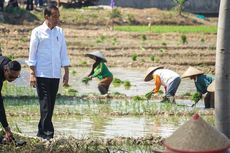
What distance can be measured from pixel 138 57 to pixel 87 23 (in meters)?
15.2

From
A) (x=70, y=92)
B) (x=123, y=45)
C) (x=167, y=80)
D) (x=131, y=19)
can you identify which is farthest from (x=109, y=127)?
(x=131, y=19)

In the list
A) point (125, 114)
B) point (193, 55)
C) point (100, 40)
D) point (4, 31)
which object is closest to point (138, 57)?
point (193, 55)

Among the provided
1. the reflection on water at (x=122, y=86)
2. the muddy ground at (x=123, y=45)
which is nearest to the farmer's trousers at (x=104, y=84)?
the reflection on water at (x=122, y=86)

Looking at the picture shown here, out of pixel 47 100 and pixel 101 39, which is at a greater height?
pixel 47 100

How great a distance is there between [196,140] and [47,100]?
14.3ft

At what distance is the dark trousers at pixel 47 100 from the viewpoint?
9.23 m

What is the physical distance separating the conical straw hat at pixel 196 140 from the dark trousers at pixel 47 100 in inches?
169

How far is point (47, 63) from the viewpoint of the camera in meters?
9.36

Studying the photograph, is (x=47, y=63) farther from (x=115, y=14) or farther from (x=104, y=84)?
(x=115, y=14)

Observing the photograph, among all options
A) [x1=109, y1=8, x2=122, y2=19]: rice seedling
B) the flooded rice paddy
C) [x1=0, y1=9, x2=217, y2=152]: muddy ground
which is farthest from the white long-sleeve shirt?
[x1=109, y1=8, x2=122, y2=19]: rice seedling

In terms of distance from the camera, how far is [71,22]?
38688 millimetres

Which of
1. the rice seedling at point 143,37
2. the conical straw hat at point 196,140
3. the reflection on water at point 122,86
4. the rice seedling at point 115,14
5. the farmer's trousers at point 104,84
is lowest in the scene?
the rice seedling at point 115,14

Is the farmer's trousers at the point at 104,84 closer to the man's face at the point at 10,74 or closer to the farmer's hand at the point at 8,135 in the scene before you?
the farmer's hand at the point at 8,135

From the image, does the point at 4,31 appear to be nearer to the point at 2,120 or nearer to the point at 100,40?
the point at 100,40
